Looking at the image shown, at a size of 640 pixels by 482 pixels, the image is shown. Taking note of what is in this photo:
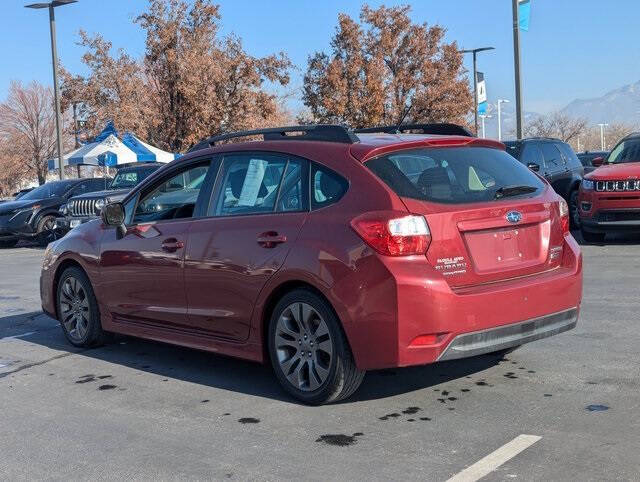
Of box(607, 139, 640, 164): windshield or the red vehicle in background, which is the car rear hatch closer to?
the red vehicle in background

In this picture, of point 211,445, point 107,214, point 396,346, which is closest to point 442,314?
point 396,346

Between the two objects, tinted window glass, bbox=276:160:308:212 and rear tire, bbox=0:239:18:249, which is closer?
tinted window glass, bbox=276:160:308:212

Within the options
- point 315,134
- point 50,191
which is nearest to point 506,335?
point 315,134

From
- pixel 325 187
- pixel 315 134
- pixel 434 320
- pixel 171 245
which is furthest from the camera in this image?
pixel 171 245

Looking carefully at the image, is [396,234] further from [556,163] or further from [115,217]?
[556,163]

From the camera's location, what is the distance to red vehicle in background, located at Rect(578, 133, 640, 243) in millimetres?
12188

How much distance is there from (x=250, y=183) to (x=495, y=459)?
2598 millimetres

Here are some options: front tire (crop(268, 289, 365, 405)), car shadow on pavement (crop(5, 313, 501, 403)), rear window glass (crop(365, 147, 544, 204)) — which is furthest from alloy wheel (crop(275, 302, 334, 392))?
rear window glass (crop(365, 147, 544, 204))

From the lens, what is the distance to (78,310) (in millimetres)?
7172

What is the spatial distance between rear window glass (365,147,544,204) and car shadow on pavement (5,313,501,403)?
135 centimetres

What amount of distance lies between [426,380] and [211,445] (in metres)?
1.72

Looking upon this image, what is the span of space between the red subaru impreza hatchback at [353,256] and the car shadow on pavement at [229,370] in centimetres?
29

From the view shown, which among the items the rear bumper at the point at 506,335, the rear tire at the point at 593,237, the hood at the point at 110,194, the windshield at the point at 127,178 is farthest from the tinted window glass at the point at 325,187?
the windshield at the point at 127,178

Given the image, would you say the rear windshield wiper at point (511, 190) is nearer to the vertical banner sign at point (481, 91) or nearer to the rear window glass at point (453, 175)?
the rear window glass at point (453, 175)
